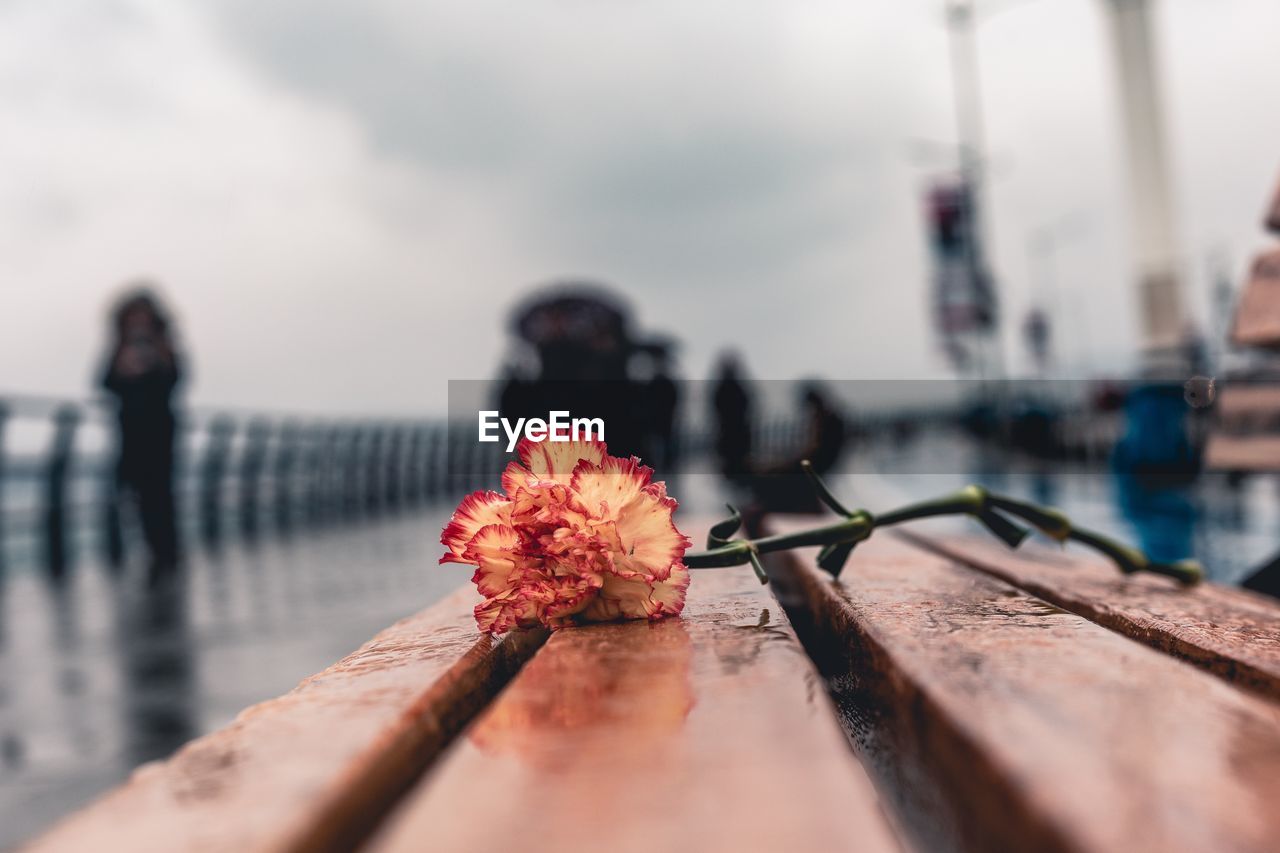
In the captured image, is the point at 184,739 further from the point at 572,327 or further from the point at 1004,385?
the point at 1004,385

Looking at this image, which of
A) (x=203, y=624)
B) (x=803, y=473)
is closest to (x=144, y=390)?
(x=203, y=624)

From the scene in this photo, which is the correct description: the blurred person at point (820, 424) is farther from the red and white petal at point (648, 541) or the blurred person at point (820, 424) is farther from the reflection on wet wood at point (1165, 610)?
the red and white petal at point (648, 541)

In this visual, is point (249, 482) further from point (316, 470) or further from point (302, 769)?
point (302, 769)

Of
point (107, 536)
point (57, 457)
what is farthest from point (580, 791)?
point (107, 536)

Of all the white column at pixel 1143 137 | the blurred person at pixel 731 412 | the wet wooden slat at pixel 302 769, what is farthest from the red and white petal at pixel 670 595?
the white column at pixel 1143 137

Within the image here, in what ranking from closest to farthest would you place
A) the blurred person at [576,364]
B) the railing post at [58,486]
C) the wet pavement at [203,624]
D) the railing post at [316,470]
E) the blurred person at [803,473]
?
the wet pavement at [203,624]
the blurred person at [803,473]
the blurred person at [576,364]
the railing post at [58,486]
the railing post at [316,470]

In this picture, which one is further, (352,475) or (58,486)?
(352,475)
